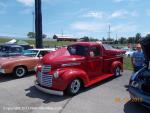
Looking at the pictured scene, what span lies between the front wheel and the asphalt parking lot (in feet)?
0.60

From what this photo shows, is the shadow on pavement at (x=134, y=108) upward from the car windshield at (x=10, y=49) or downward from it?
downward

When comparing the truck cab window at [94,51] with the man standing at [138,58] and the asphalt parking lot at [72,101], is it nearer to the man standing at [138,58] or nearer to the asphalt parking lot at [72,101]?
the asphalt parking lot at [72,101]

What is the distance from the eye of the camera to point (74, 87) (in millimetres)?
7309

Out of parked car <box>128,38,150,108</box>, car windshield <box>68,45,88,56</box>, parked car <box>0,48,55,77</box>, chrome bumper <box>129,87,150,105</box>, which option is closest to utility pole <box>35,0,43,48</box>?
parked car <box>0,48,55,77</box>

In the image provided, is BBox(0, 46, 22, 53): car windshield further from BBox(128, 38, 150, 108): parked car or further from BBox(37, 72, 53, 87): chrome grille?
BBox(128, 38, 150, 108): parked car

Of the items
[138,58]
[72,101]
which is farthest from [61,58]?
[138,58]

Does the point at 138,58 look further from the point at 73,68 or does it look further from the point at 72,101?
the point at 72,101

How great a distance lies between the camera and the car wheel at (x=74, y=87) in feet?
23.3

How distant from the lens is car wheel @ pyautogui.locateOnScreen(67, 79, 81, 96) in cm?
711

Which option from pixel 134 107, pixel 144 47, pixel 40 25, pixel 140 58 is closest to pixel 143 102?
pixel 134 107

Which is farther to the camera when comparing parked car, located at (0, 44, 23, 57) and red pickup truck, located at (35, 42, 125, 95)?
parked car, located at (0, 44, 23, 57)

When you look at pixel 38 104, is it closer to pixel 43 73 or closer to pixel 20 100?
pixel 20 100

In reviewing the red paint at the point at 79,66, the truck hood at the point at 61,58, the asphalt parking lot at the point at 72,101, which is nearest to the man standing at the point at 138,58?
the asphalt parking lot at the point at 72,101

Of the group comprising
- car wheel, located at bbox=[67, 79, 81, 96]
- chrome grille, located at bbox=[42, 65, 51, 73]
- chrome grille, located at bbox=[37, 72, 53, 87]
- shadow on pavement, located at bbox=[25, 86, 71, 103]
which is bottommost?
shadow on pavement, located at bbox=[25, 86, 71, 103]
